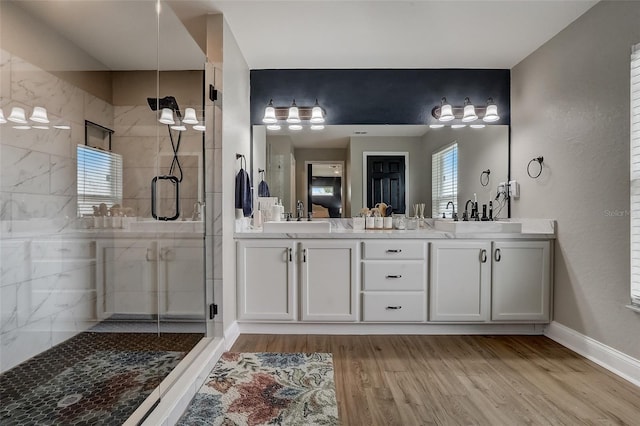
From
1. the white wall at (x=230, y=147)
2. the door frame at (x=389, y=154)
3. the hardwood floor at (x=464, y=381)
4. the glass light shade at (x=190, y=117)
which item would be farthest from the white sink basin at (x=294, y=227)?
the glass light shade at (x=190, y=117)

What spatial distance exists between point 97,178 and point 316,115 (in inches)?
74.6

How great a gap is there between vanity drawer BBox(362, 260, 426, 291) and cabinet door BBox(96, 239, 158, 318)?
167 cm

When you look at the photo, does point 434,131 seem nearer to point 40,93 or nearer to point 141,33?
point 141,33

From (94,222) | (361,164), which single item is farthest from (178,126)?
(361,164)

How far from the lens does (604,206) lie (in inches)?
90.1

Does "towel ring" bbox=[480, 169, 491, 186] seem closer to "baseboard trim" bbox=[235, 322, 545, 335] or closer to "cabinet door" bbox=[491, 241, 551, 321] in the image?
"cabinet door" bbox=[491, 241, 551, 321]

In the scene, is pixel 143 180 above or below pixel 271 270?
above

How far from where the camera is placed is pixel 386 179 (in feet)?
11.3

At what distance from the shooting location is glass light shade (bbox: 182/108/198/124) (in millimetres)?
2707

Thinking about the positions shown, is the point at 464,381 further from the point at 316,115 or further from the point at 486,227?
the point at 316,115

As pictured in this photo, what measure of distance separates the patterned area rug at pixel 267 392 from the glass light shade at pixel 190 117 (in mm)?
1755

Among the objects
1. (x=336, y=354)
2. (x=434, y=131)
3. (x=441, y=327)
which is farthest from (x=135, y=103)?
(x=441, y=327)

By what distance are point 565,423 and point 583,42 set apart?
244 centimetres

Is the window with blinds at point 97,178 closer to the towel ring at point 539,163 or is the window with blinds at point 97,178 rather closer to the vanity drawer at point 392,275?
the vanity drawer at point 392,275
